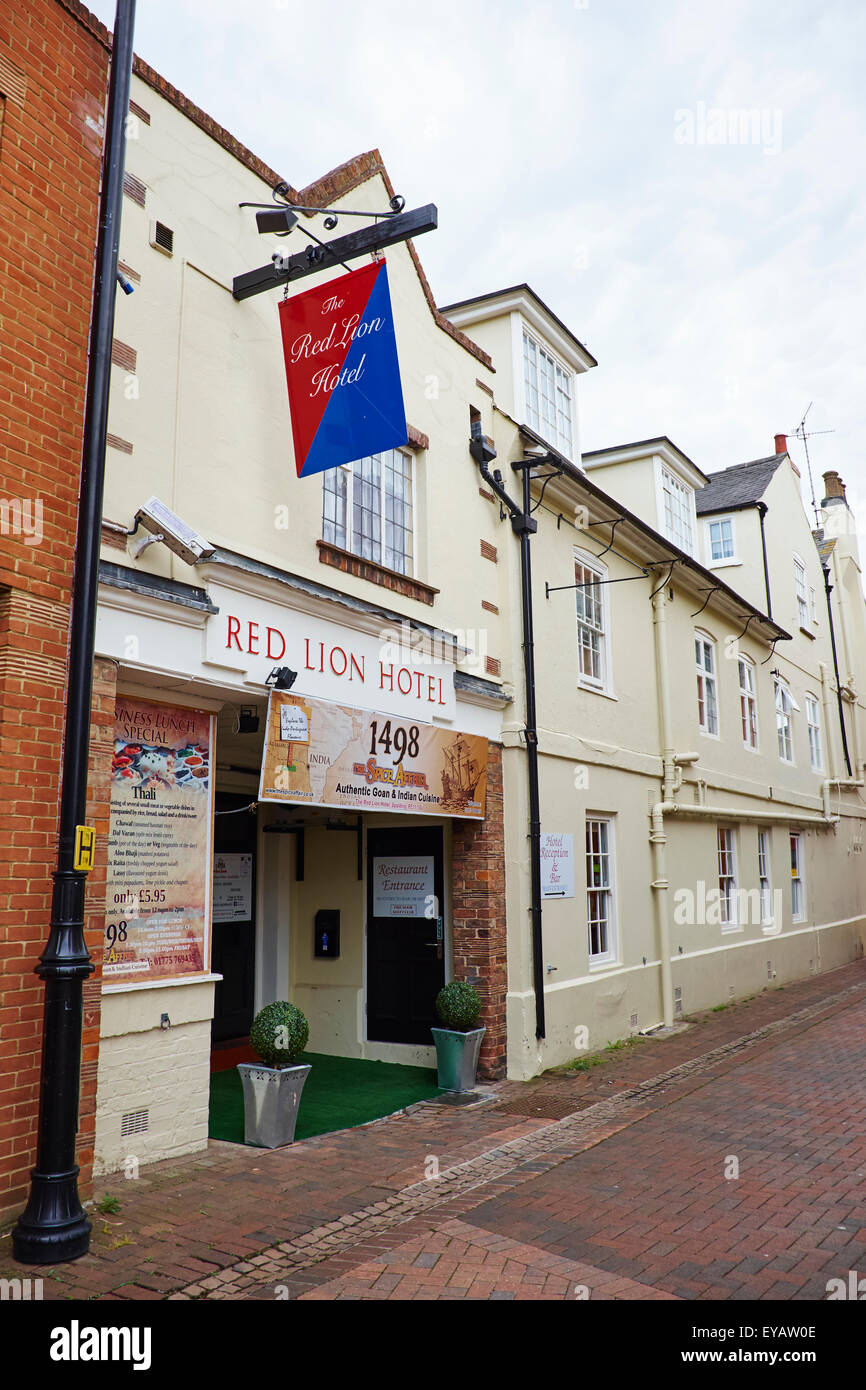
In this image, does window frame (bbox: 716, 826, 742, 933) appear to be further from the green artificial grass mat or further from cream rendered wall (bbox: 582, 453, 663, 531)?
the green artificial grass mat

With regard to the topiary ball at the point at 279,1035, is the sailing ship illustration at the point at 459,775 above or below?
above

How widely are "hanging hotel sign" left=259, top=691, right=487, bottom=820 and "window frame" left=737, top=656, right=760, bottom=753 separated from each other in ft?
30.4

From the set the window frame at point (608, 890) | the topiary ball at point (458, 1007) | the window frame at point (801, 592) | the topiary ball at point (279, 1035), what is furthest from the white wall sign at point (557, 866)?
the window frame at point (801, 592)

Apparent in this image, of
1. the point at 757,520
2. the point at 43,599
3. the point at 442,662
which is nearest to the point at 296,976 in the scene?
the point at 442,662

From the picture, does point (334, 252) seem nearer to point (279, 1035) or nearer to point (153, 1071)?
point (279, 1035)

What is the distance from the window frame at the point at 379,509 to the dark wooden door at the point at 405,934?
109 inches

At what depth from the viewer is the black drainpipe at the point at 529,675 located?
9.54 m

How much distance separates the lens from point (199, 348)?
6.78 m

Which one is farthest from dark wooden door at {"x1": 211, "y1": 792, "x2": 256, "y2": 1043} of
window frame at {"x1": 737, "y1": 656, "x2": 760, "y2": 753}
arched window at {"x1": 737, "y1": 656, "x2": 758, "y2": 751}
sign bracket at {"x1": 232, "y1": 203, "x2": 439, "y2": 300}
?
arched window at {"x1": 737, "y1": 656, "x2": 758, "y2": 751}

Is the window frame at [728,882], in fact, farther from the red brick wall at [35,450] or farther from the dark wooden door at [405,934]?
the red brick wall at [35,450]

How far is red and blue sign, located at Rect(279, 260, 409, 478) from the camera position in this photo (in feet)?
22.0
